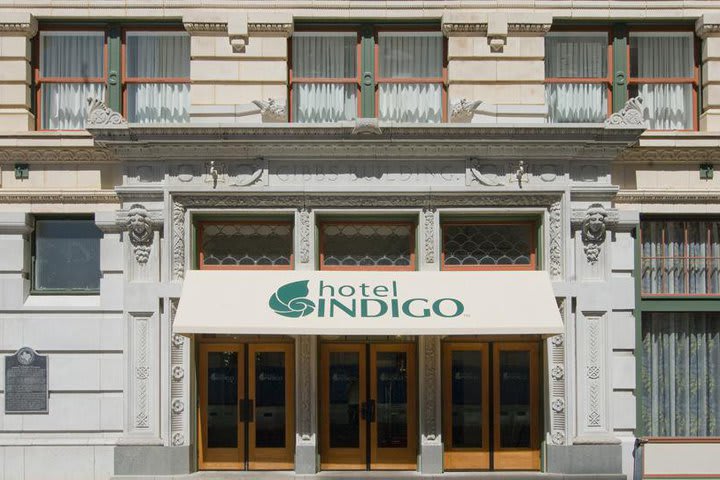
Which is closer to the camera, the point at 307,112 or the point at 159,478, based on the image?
the point at 159,478

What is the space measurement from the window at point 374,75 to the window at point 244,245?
236cm

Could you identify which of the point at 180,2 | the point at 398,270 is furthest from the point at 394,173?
the point at 180,2

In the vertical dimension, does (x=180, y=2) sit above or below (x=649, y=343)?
above

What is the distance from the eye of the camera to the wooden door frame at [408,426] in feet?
55.2

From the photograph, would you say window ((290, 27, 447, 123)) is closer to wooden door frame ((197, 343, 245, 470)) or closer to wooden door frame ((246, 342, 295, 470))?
wooden door frame ((246, 342, 295, 470))

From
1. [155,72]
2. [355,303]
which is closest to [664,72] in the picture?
[355,303]

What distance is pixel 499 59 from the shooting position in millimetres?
17031

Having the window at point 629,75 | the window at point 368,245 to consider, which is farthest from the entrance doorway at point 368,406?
the window at point 629,75

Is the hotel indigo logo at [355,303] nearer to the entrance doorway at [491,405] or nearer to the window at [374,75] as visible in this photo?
the entrance doorway at [491,405]

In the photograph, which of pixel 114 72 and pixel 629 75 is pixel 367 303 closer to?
pixel 114 72

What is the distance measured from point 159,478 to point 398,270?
6.04 m

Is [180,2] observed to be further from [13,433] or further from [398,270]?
[13,433]

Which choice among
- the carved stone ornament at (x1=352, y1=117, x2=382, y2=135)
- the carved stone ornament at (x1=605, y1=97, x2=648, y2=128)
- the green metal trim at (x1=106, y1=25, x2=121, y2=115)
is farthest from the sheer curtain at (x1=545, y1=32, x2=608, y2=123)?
the green metal trim at (x1=106, y1=25, x2=121, y2=115)

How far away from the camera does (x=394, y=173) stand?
54.5 ft
